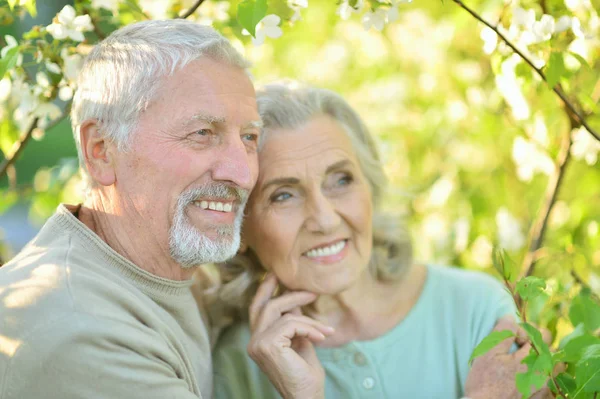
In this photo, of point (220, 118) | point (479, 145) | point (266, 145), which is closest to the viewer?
point (220, 118)

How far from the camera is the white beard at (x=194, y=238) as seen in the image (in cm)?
223

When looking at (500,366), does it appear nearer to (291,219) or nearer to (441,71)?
(291,219)

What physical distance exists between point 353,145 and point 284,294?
2.03 feet

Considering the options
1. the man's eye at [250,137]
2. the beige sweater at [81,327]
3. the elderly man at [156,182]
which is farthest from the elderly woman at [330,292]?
the beige sweater at [81,327]

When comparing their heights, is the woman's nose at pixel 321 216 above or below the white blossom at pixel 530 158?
above

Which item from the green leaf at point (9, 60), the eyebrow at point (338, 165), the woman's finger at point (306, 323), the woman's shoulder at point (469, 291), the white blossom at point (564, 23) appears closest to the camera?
the green leaf at point (9, 60)

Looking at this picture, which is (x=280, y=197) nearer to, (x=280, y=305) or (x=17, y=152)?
(x=280, y=305)

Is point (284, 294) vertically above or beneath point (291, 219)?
beneath

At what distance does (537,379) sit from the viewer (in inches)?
71.4

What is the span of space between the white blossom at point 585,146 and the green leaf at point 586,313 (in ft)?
3.38

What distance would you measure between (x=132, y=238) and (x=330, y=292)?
78cm

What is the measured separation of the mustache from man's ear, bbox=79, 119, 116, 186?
227 millimetres

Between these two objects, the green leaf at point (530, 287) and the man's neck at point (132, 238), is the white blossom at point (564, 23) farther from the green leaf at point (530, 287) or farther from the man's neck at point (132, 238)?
the man's neck at point (132, 238)

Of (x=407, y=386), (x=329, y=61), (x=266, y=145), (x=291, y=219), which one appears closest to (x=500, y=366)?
(x=407, y=386)
